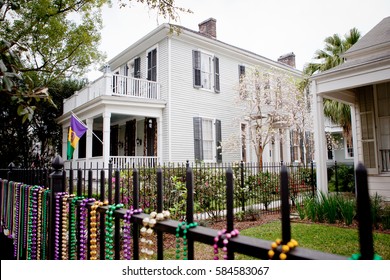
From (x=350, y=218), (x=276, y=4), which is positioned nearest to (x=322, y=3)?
(x=276, y=4)

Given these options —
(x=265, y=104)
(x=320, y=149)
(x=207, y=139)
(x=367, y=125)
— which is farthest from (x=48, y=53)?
(x=367, y=125)

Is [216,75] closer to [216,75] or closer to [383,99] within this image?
[216,75]

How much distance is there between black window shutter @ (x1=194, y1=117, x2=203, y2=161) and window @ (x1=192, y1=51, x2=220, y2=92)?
186cm

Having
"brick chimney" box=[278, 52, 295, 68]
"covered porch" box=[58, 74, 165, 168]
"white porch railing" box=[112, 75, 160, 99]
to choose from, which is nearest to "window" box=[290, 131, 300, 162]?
"brick chimney" box=[278, 52, 295, 68]

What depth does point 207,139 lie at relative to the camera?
14.1 meters

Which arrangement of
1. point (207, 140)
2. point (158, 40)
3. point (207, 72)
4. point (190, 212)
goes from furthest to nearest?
point (207, 72)
point (207, 140)
point (158, 40)
point (190, 212)

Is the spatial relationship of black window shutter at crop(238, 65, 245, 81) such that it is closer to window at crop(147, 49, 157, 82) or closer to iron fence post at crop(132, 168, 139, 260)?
window at crop(147, 49, 157, 82)

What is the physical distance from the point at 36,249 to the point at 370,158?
9.22 metres

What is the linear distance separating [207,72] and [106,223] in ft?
43.7

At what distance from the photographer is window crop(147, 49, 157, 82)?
538 inches

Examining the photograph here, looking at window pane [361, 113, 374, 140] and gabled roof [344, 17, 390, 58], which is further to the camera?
window pane [361, 113, 374, 140]

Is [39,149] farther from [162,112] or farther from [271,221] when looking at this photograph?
[271,221]

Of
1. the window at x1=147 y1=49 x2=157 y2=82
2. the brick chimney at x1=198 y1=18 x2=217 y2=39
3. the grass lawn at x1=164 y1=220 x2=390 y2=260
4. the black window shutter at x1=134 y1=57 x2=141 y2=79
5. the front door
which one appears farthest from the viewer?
the brick chimney at x1=198 y1=18 x2=217 y2=39

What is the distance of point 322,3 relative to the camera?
15.0 ft
